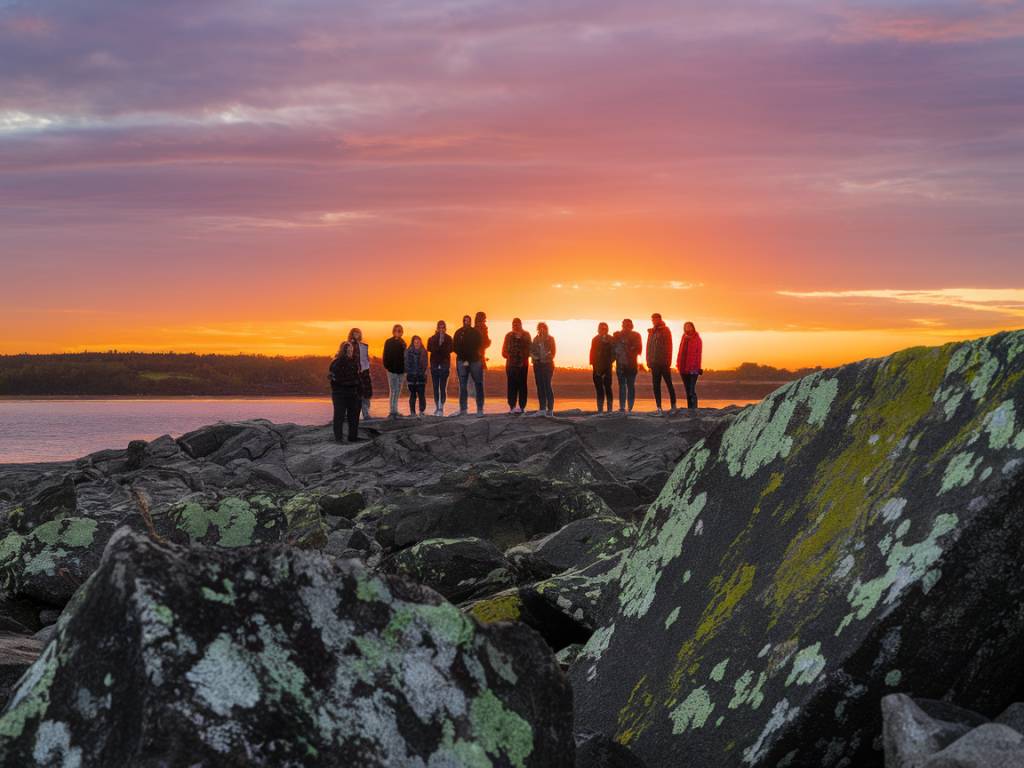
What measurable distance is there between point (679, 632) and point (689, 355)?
32.1 metres

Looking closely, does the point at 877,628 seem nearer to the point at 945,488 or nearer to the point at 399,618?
the point at 945,488

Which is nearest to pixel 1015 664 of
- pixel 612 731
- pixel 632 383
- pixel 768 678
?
pixel 768 678

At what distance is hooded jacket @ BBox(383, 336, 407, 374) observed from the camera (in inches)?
1593

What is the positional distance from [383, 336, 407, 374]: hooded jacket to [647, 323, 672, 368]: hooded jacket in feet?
30.6

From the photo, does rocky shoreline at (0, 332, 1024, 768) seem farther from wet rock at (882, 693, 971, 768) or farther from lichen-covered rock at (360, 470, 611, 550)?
lichen-covered rock at (360, 470, 611, 550)

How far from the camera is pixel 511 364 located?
38.0 metres

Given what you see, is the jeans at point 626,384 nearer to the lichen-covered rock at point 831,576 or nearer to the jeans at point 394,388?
the jeans at point 394,388

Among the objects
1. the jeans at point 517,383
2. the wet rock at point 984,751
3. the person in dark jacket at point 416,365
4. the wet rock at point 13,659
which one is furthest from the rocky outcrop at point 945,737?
the person in dark jacket at point 416,365

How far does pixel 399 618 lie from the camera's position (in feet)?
12.9

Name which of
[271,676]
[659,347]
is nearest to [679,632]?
[271,676]

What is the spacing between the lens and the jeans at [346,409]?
36731 mm

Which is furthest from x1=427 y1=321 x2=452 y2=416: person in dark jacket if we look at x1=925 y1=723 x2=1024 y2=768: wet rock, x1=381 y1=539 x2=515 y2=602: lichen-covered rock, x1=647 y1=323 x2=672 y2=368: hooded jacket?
x1=925 y1=723 x2=1024 y2=768: wet rock

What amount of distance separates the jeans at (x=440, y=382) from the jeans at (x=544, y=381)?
3.81m

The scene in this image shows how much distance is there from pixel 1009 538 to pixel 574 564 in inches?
266
